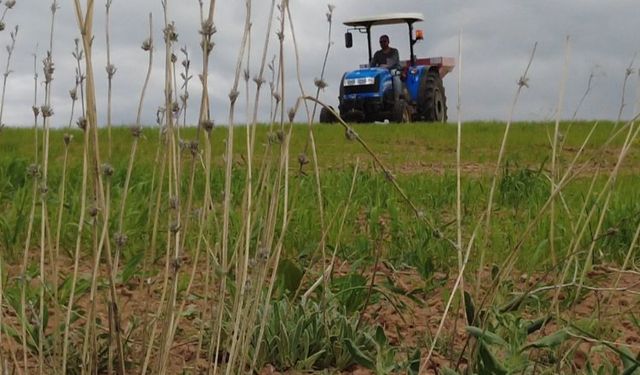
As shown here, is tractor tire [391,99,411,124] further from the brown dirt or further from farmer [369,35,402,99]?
the brown dirt

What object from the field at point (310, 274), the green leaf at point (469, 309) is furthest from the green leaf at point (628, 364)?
the green leaf at point (469, 309)

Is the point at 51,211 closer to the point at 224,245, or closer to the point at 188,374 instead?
the point at 188,374

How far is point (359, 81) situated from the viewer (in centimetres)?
1472

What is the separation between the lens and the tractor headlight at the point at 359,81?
1455cm

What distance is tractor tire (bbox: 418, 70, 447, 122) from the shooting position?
15.5m

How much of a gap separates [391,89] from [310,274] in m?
12.0

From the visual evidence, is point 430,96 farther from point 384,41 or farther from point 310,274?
point 310,274

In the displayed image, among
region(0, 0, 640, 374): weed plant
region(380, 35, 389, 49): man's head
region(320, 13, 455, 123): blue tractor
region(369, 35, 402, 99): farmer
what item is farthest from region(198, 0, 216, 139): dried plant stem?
region(380, 35, 389, 49): man's head

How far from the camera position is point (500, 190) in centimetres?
495

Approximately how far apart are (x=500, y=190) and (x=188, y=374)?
10.8ft

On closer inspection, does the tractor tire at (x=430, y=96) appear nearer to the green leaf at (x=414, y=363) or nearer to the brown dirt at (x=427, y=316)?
the brown dirt at (x=427, y=316)

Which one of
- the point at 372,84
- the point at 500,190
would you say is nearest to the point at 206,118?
the point at 500,190

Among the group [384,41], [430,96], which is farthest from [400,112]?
[384,41]

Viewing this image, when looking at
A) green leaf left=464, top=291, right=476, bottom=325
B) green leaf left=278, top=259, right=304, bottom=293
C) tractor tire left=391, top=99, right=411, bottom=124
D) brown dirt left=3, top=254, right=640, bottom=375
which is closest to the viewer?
green leaf left=464, top=291, right=476, bottom=325
